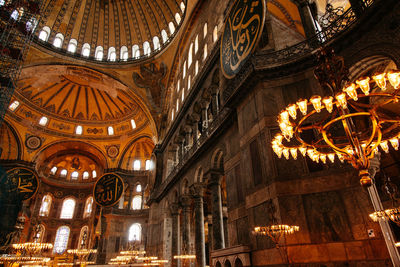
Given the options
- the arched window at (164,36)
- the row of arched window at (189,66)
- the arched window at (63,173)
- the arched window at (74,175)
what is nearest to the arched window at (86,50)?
the arched window at (164,36)

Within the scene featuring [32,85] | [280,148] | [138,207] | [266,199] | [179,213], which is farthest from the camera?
[138,207]

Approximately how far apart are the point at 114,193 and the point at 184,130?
265 inches

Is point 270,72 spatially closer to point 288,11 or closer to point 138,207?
point 288,11

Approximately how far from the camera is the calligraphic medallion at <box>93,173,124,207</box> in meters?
15.9

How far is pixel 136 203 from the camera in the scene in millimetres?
20797

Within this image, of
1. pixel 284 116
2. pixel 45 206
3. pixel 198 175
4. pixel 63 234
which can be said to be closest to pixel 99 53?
pixel 45 206

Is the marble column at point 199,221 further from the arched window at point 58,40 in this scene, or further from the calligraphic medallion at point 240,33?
the arched window at point 58,40

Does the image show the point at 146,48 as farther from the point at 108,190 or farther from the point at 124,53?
the point at 108,190

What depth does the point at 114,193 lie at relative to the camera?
52.4 ft

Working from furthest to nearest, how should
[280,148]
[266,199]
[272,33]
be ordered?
[272,33] → [266,199] → [280,148]

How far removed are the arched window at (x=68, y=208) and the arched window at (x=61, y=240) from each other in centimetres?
97

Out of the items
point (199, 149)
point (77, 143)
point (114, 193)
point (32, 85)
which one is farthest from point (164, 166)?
point (32, 85)

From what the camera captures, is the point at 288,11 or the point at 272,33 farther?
the point at 288,11

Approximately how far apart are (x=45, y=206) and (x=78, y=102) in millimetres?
9231
